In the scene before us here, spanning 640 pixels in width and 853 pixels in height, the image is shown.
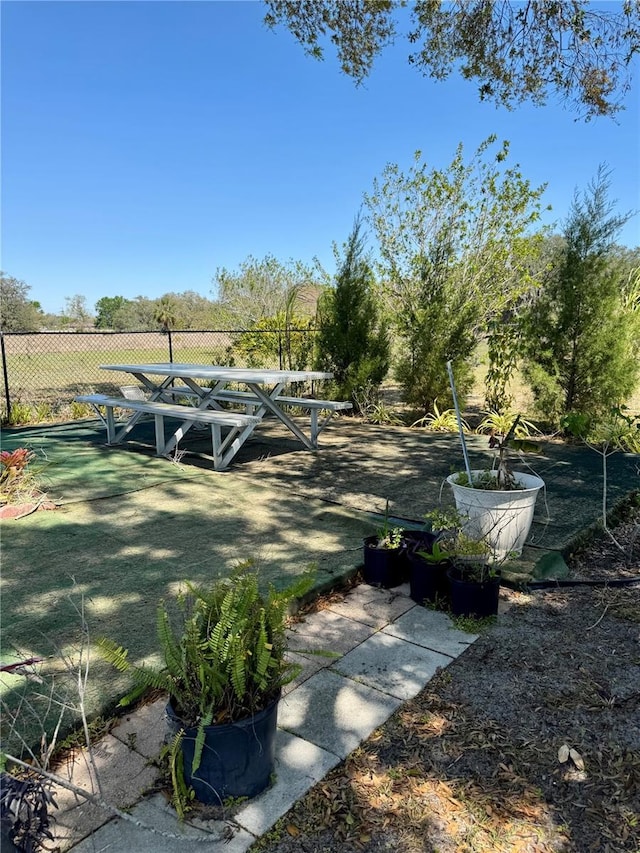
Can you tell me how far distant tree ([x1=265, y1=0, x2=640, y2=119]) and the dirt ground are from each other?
5.69m

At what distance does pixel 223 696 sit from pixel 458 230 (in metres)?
8.48

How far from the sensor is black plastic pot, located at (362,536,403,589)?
2729 mm

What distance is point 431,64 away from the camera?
596 centimetres

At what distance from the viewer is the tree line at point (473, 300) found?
621cm

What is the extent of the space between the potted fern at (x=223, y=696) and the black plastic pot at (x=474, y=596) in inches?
46.9

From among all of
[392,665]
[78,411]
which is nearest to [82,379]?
[78,411]

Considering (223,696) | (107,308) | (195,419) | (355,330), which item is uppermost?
(107,308)

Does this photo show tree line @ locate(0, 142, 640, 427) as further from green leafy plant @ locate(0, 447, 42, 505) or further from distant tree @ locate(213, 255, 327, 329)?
green leafy plant @ locate(0, 447, 42, 505)

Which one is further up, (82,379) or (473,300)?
(473,300)

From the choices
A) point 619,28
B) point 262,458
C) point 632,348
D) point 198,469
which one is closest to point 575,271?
point 632,348

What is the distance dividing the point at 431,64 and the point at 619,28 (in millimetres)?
1874

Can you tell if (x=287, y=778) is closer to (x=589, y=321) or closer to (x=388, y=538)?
(x=388, y=538)

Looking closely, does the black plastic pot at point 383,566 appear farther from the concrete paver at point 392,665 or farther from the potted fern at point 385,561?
the concrete paver at point 392,665

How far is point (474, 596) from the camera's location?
2.38 metres
